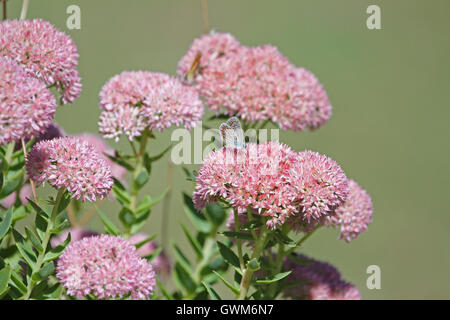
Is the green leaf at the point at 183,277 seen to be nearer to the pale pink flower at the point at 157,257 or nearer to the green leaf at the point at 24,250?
the pale pink flower at the point at 157,257

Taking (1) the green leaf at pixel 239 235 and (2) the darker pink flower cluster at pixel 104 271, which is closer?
(2) the darker pink flower cluster at pixel 104 271

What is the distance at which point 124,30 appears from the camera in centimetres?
674

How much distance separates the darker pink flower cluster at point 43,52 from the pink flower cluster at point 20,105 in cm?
11

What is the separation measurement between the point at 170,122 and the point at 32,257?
1.70ft

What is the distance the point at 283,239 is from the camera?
1333mm

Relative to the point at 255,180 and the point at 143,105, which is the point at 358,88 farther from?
the point at 255,180

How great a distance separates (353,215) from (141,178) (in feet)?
1.92

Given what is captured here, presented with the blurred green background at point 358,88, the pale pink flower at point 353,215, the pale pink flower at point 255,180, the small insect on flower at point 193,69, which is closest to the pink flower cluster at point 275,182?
the pale pink flower at point 255,180

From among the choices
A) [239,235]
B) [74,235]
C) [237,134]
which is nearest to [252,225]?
[239,235]

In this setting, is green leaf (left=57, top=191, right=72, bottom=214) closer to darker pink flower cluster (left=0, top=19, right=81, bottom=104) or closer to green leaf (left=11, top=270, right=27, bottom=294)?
green leaf (left=11, top=270, right=27, bottom=294)

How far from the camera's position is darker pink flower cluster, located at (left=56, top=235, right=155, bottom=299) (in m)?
1.21

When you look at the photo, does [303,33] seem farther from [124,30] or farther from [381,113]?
[124,30]

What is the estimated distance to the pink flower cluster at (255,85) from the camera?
1.76m
